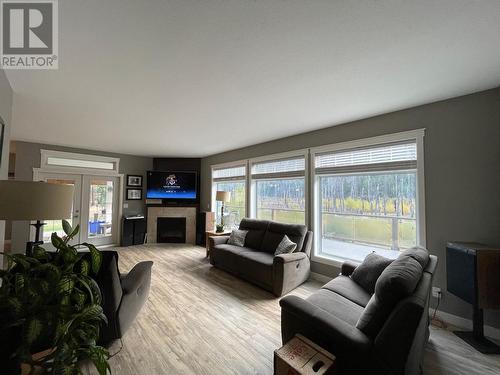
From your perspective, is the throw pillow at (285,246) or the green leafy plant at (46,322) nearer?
the green leafy plant at (46,322)

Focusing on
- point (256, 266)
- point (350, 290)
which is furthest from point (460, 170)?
point (256, 266)

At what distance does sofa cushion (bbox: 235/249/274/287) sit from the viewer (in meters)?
3.34

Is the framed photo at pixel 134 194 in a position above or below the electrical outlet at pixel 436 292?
above

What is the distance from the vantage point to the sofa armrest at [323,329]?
146cm

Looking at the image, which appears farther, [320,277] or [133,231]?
[133,231]

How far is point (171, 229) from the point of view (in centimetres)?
676

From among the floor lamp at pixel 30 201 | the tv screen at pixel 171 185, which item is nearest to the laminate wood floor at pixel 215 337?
the floor lamp at pixel 30 201

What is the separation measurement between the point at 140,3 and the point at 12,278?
1.75m

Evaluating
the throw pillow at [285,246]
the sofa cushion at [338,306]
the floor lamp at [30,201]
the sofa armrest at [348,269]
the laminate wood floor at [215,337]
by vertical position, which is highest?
the floor lamp at [30,201]

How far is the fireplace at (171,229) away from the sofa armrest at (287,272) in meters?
4.19

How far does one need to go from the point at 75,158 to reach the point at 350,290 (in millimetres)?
6671

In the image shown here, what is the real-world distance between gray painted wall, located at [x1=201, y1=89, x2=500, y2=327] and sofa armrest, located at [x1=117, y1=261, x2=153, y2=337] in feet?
11.2

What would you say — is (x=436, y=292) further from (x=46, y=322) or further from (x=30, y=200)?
(x=30, y=200)

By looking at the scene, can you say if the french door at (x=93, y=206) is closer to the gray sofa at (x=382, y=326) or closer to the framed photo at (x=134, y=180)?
the framed photo at (x=134, y=180)
